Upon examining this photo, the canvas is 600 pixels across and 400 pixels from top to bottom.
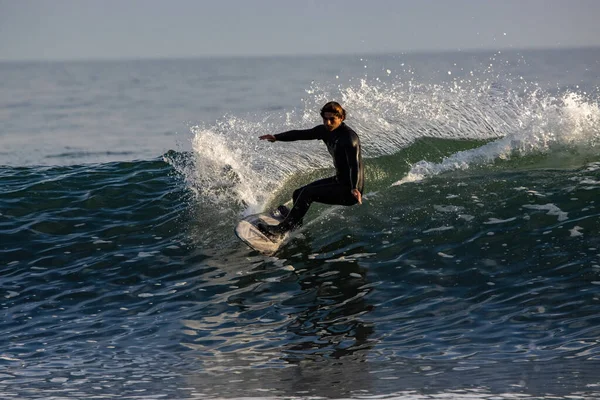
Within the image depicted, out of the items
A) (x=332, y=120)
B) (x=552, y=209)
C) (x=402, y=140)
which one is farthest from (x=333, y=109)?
(x=402, y=140)

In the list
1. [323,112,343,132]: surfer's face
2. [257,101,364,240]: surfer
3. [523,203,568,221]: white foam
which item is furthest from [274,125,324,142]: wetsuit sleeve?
[523,203,568,221]: white foam

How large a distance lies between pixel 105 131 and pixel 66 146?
3.96 metres

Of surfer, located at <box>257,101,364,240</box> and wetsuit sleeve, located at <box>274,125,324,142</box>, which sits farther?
wetsuit sleeve, located at <box>274,125,324,142</box>

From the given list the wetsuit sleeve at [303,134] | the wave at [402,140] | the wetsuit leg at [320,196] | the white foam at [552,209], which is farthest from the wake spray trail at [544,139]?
the wetsuit sleeve at [303,134]

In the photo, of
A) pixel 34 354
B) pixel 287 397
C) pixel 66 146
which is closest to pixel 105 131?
pixel 66 146

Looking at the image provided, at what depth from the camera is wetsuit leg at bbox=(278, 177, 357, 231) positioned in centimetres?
1052

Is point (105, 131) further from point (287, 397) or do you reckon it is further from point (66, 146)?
point (287, 397)

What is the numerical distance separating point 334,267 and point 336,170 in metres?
1.22

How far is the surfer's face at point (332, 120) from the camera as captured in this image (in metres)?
10.2

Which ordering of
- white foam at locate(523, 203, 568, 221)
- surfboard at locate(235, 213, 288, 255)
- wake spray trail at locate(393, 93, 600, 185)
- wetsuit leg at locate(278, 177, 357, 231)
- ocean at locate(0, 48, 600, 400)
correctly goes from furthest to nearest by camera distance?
wake spray trail at locate(393, 93, 600, 185) < white foam at locate(523, 203, 568, 221) < surfboard at locate(235, 213, 288, 255) < wetsuit leg at locate(278, 177, 357, 231) < ocean at locate(0, 48, 600, 400)

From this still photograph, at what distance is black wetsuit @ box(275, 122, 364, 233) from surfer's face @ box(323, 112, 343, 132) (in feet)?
0.26

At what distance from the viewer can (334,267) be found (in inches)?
413

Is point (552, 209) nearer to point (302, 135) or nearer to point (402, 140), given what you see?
point (302, 135)

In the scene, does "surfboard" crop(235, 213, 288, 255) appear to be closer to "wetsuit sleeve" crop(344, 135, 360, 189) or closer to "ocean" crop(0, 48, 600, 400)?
"ocean" crop(0, 48, 600, 400)
